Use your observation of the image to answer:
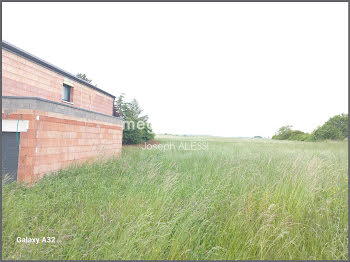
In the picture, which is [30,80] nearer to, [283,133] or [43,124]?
[43,124]

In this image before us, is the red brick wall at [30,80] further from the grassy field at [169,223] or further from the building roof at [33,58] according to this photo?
the grassy field at [169,223]

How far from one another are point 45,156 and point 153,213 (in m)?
3.34

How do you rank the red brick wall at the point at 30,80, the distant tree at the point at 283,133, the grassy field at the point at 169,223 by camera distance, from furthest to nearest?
the distant tree at the point at 283,133 → the red brick wall at the point at 30,80 → the grassy field at the point at 169,223

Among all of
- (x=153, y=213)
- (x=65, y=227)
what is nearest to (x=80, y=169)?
(x=65, y=227)

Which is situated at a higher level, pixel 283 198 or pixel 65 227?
pixel 283 198

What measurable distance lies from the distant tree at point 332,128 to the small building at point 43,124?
37.5 m

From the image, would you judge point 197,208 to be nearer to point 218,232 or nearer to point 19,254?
point 218,232

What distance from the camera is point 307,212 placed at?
106 inches

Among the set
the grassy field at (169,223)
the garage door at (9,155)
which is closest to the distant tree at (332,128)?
the grassy field at (169,223)

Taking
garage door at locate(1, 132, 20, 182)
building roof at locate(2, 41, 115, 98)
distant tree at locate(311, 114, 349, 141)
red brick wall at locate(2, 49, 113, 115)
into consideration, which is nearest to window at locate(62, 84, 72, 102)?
red brick wall at locate(2, 49, 113, 115)

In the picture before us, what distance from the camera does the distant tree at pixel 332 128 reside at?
97.9 feet

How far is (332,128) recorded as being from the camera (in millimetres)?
31109

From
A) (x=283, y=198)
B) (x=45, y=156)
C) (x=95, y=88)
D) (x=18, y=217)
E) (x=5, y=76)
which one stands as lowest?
(x=18, y=217)

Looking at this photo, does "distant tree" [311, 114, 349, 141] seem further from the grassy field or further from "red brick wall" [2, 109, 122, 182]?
"red brick wall" [2, 109, 122, 182]
